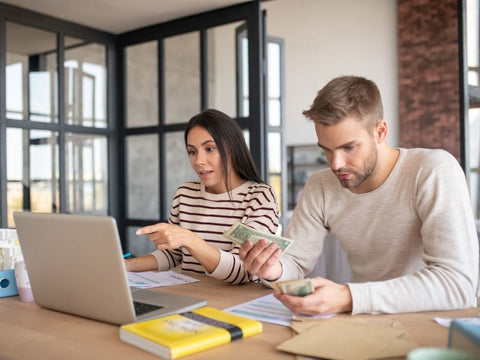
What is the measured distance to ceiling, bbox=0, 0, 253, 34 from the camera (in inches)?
129

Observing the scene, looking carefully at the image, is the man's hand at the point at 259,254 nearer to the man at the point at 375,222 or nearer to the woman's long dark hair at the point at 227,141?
the man at the point at 375,222

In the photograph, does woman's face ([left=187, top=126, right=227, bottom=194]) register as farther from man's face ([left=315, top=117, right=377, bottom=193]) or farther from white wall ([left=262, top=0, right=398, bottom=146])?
white wall ([left=262, top=0, right=398, bottom=146])

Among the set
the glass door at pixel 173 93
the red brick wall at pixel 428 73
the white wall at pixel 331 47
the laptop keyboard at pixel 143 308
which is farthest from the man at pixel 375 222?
the white wall at pixel 331 47

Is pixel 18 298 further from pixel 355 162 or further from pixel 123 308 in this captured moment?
pixel 355 162

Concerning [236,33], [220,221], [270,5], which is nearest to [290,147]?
[270,5]

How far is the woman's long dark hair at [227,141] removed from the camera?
2.04 m

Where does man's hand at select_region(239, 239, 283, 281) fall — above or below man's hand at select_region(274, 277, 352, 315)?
above

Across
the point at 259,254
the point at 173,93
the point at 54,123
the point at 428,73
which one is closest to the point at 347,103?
the point at 259,254

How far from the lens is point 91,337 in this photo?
1.07m

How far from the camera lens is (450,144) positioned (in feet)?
24.4

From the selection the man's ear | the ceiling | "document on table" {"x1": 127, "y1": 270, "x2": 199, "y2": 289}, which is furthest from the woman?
the ceiling

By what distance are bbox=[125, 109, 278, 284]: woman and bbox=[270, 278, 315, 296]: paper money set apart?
66 centimetres

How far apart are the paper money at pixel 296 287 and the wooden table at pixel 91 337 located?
95 millimetres

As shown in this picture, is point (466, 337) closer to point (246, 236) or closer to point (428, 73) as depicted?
point (246, 236)
